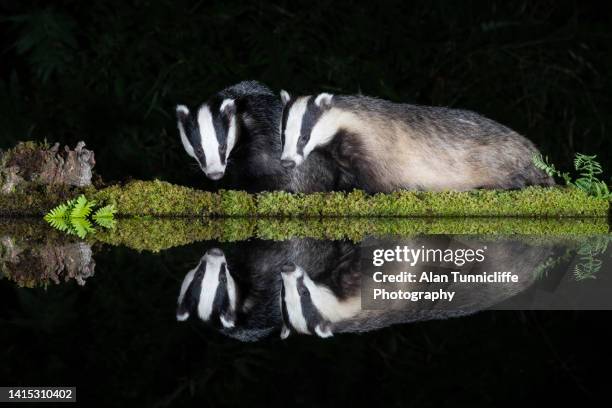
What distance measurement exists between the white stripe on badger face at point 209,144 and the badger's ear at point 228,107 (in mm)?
68

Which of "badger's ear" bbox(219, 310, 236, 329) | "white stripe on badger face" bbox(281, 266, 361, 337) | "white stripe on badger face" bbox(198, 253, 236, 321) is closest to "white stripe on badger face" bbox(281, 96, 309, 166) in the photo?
"white stripe on badger face" bbox(198, 253, 236, 321)

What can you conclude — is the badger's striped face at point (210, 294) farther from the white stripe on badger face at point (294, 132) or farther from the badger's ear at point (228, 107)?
the badger's ear at point (228, 107)

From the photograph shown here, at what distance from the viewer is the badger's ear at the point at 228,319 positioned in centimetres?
262

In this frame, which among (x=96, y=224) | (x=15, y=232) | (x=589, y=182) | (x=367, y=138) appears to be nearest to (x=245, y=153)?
(x=367, y=138)

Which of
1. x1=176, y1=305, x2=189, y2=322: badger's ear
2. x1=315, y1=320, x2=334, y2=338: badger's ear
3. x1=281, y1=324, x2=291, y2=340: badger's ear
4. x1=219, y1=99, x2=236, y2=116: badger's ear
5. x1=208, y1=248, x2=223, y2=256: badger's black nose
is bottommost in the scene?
x1=208, y1=248, x2=223, y2=256: badger's black nose

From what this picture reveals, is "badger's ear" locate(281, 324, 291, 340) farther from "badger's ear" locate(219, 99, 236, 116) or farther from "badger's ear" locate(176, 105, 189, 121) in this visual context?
"badger's ear" locate(176, 105, 189, 121)

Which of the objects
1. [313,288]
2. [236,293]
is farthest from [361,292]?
[236,293]

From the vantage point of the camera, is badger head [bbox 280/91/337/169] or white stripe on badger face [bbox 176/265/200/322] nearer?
white stripe on badger face [bbox 176/265/200/322]

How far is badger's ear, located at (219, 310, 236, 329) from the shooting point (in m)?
2.62

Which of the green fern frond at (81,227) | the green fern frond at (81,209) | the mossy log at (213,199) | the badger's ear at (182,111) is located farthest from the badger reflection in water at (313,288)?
the badger's ear at (182,111)

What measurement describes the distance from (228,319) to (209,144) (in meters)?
2.08

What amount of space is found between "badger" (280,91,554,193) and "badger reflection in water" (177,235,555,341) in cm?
129

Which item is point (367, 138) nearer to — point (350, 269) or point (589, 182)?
point (589, 182)

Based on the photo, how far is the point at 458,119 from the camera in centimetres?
A: 500
